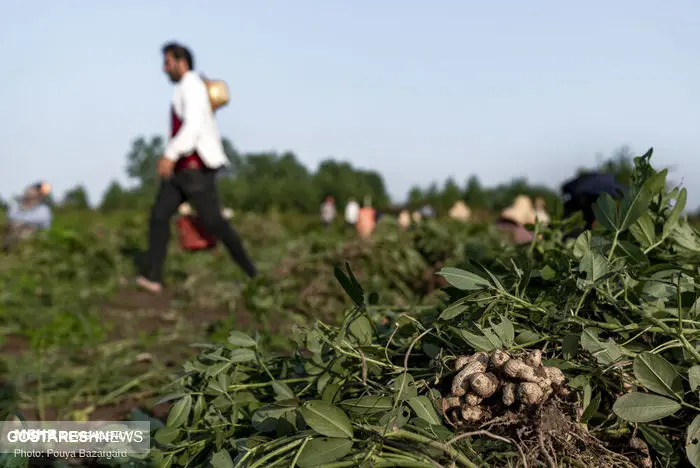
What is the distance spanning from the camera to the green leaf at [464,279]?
1405mm

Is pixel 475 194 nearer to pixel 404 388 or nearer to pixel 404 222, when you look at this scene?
pixel 404 222

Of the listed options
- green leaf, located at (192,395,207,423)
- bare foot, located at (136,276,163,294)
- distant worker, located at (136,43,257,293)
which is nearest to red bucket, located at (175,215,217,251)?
distant worker, located at (136,43,257,293)

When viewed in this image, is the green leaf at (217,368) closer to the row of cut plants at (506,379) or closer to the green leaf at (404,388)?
the row of cut plants at (506,379)

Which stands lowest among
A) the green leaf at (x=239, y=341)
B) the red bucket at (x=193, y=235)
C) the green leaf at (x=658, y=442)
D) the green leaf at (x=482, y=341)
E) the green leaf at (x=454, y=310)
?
the red bucket at (x=193, y=235)

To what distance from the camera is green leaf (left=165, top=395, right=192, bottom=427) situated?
1686 mm

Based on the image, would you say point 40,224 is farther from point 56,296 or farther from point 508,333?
point 508,333

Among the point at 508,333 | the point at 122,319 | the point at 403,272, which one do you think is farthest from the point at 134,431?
the point at 122,319

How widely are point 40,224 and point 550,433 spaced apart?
1055 centimetres

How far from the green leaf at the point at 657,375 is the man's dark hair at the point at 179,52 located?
550 centimetres

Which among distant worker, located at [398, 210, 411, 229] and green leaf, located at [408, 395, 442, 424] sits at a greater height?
green leaf, located at [408, 395, 442, 424]

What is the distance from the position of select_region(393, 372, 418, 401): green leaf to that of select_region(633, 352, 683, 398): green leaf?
42 centimetres

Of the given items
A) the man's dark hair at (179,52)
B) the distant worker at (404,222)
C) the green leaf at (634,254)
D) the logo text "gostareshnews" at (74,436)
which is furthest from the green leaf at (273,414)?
the man's dark hair at (179,52)

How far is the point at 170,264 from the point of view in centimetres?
814

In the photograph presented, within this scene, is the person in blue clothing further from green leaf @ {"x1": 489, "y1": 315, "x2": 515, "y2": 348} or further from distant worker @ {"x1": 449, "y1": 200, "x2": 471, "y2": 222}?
green leaf @ {"x1": 489, "y1": 315, "x2": 515, "y2": 348}
